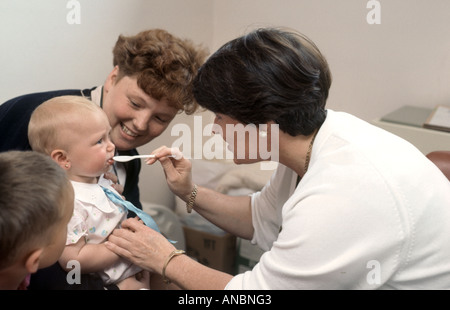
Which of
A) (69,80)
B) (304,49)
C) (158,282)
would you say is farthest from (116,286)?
(69,80)

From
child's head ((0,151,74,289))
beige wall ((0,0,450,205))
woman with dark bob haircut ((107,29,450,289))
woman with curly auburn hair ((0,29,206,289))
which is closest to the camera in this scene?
child's head ((0,151,74,289))

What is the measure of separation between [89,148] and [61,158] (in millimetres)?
83

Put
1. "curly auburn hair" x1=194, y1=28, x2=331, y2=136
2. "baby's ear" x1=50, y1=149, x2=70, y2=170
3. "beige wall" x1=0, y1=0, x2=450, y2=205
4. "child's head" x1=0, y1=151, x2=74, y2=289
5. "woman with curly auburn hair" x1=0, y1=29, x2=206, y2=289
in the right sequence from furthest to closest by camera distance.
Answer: "beige wall" x1=0, y1=0, x2=450, y2=205 < "woman with curly auburn hair" x1=0, y1=29, x2=206, y2=289 < "baby's ear" x1=50, y1=149, x2=70, y2=170 < "curly auburn hair" x1=194, y1=28, x2=331, y2=136 < "child's head" x1=0, y1=151, x2=74, y2=289

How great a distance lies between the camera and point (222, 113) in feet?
4.29

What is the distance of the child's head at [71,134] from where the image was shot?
129 centimetres

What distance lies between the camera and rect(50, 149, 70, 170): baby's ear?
1.31 metres

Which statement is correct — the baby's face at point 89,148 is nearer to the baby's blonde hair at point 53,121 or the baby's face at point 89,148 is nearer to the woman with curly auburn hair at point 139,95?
the baby's blonde hair at point 53,121

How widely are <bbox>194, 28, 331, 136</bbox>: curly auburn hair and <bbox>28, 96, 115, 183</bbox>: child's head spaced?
1.07ft

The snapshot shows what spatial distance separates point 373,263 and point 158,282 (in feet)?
2.51

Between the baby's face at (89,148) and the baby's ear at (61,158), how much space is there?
0.04 feet

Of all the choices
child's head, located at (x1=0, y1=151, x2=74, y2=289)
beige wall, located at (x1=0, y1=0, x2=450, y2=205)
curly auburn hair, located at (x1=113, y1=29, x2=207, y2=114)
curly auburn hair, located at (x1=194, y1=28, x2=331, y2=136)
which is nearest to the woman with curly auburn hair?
curly auburn hair, located at (x1=113, y1=29, x2=207, y2=114)

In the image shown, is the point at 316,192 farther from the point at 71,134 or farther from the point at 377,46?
the point at 377,46

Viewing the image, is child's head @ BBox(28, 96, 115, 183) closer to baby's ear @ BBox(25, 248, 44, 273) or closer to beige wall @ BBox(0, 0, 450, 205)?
baby's ear @ BBox(25, 248, 44, 273)

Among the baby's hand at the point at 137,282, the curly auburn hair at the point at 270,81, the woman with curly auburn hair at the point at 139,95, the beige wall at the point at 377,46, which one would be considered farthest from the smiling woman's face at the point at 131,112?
the beige wall at the point at 377,46
